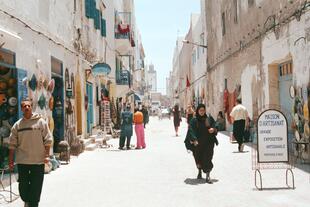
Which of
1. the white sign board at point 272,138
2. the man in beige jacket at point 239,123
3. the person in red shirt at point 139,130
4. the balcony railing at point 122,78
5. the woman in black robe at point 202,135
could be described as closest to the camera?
the white sign board at point 272,138

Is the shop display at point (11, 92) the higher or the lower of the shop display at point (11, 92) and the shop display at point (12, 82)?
the lower

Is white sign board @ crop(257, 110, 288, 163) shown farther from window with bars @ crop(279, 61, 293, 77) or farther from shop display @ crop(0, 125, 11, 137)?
window with bars @ crop(279, 61, 293, 77)

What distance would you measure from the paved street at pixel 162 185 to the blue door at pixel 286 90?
1.76 metres

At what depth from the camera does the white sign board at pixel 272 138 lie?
27.8ft

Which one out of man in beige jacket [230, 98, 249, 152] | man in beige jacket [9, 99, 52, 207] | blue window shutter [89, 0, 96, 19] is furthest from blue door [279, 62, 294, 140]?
blue window shutter [89, 0, 96, 19]

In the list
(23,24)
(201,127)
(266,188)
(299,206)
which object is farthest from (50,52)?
(299,206)

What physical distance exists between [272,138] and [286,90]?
610 centimetres

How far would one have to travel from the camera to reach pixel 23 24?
10633 millimetres

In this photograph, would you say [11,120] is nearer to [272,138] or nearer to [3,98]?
[3,98]

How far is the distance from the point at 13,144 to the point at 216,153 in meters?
9.02

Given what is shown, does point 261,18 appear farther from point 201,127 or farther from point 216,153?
point 201,127

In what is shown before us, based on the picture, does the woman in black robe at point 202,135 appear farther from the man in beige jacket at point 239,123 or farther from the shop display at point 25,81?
the man in beige jacket at point 239,123

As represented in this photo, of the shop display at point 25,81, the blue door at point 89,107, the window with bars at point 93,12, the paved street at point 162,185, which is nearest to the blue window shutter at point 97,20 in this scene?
the window with bars at point 93,12

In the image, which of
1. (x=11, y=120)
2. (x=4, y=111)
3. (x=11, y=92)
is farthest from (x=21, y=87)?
(x=11, y=120)
